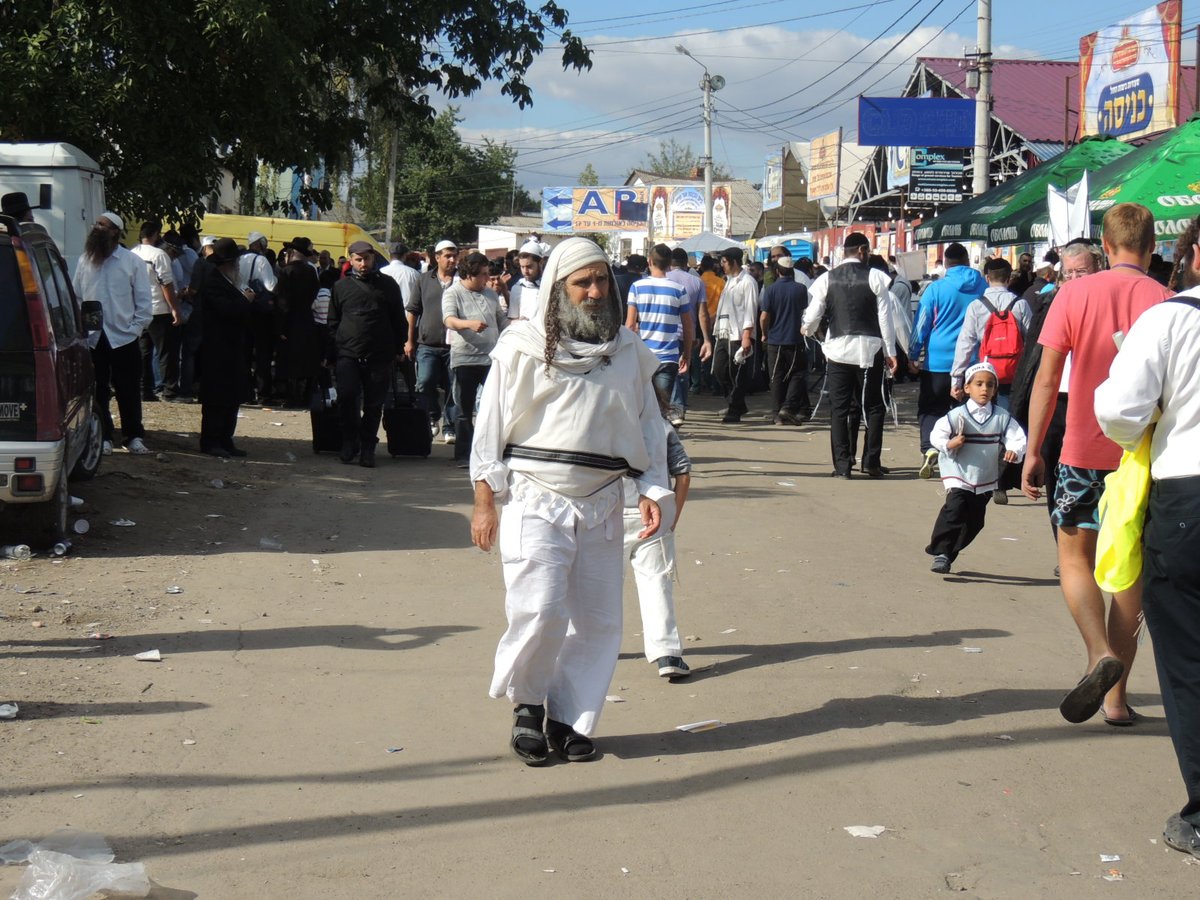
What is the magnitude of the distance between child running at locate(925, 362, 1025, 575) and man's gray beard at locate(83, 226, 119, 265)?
7111mm

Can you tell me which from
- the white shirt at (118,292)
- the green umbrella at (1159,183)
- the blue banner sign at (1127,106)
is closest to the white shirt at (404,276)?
the white shirt at (118,292)

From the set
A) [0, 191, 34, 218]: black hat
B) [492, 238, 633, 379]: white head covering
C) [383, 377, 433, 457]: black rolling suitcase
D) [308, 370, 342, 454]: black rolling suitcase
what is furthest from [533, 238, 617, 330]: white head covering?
[308, 370, 342, 454]: black rolling suitcase

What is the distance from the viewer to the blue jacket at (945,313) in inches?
509

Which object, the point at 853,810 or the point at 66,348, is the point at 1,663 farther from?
the point at 853,810

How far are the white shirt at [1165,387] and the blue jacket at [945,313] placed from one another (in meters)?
8.54

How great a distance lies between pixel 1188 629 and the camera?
13.8 feet

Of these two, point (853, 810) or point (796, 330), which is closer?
point (853, 810)

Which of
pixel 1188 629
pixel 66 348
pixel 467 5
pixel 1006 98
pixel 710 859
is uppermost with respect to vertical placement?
pixel 1006 98

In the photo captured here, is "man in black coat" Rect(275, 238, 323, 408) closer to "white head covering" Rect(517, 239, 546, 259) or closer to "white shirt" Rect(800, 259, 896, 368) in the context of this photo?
"white head covering" Rect(517, 239, 546, 259)

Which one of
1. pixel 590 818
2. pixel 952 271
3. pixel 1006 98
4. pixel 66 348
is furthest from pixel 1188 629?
pixel 1006 98

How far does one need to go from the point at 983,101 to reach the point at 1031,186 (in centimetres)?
505

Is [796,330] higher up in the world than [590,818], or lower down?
higher up

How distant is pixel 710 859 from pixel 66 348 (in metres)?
6.38

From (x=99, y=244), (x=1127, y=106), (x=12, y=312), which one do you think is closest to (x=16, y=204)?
(x=99, y=244)
